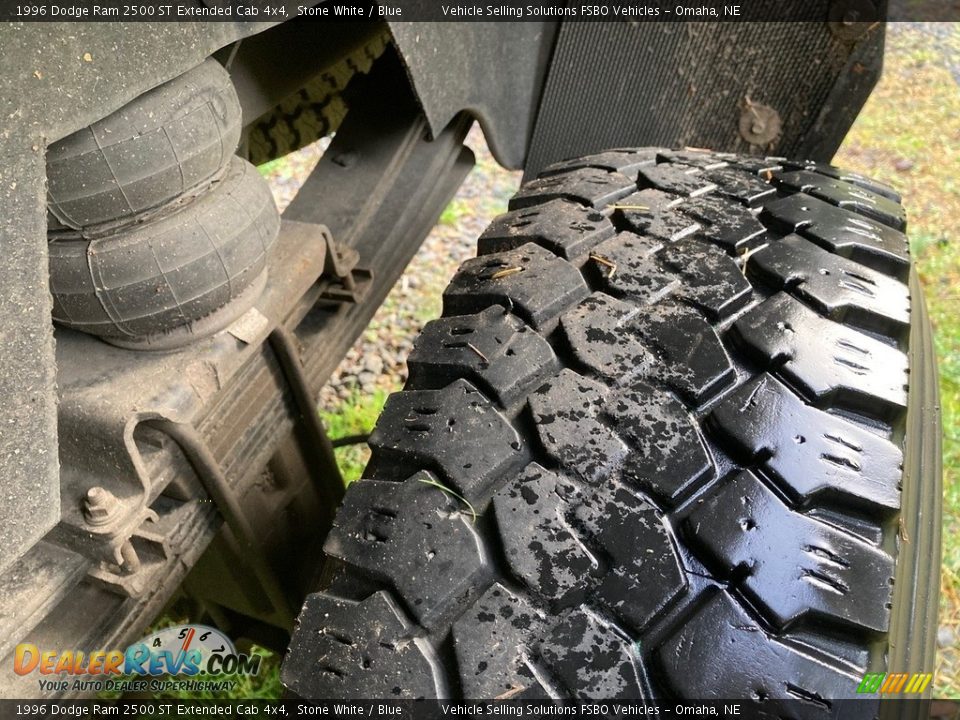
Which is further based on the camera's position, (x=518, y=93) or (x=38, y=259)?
(x=518, y=93)

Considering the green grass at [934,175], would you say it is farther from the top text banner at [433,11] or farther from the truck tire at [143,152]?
the truck tire at [143,152]

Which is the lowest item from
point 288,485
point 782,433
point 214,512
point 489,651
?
point 288,485

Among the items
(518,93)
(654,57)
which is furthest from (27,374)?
(654,57)

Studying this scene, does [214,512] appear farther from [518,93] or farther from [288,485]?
[518,93]

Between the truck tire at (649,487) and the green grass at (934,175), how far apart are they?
893 mm

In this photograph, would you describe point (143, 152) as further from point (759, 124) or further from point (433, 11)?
point (759, 124)

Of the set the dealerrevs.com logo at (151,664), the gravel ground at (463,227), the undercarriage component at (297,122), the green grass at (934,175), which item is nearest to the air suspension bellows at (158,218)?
the dealerrevs.com logo at (151,664)

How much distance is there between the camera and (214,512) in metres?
0.97

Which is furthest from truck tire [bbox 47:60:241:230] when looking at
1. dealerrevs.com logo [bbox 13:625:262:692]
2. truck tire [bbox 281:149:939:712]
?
dealerrevs.com logo [bbox 13:625:262:692]

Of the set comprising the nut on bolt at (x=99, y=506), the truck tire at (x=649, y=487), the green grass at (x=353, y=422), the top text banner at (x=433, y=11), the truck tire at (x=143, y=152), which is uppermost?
the top text banner at (x=433, y=11)

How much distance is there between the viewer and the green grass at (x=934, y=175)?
1.68m

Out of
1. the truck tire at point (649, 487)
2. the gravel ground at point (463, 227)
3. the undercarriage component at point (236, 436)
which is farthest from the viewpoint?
the gravel ground at point (463, 227)

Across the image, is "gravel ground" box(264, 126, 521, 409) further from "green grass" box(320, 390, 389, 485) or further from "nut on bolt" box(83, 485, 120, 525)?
"nut on bolt" box(83, 485, 120, 525)

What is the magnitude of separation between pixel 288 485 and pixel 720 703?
0.76 m
